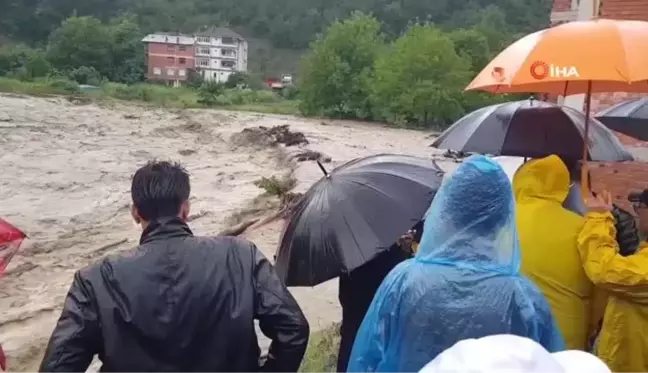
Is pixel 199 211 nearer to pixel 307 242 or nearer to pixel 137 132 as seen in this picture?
pixel 307 242

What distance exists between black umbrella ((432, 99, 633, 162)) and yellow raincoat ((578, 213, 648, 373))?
1.28m

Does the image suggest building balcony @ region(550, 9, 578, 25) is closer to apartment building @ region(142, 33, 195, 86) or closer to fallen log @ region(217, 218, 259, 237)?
fallen log @ region(217, 218, 259, 237)

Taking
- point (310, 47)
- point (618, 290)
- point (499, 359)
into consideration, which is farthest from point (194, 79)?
point (499, 359)

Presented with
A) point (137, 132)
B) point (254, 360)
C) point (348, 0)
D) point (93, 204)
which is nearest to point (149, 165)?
point (254, 360)

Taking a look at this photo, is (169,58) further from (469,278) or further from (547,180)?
(469,278)

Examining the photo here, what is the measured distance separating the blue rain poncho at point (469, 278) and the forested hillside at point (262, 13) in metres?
97.2

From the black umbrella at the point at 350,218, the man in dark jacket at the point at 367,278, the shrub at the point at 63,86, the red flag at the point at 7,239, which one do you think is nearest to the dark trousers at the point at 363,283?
the man in dark jacket at the point at 367,278

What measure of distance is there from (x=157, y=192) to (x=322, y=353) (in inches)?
149

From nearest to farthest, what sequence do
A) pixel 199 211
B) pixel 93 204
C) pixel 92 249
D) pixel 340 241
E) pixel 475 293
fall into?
pixel 475 293 → pixel 340 241 → pixel 92 249 → pixel 199 211 → pixel 93 204

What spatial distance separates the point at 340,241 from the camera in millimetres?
3572

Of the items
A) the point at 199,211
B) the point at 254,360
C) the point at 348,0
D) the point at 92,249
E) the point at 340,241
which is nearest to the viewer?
the point at 254,360

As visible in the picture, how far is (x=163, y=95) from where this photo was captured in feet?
232

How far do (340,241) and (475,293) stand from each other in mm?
1106

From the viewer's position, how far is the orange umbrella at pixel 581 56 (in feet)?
12.3
